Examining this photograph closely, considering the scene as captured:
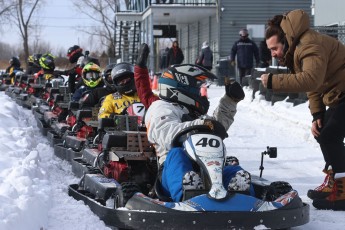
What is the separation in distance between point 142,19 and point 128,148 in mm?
26286

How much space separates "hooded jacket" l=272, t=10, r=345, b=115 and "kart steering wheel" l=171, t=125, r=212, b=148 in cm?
75

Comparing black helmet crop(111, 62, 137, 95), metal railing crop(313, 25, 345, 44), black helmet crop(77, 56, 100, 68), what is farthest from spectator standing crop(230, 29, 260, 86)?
black helmet crop(111, 62, 137, 95)

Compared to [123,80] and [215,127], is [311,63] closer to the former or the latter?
[215,127]

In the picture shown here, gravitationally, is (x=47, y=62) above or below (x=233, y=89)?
below

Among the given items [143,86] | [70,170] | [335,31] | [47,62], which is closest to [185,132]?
[143,86]

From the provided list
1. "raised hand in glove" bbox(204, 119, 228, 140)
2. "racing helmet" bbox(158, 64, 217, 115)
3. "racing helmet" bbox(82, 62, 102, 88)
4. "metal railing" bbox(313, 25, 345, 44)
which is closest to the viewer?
"raised hand in glove" bbox(204, 119, 228, 140)

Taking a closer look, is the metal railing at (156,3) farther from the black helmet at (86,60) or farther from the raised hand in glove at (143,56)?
→ the raised hand in glove at (143,56)

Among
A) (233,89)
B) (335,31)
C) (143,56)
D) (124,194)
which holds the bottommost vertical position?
(124,194)

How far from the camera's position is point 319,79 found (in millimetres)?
5488

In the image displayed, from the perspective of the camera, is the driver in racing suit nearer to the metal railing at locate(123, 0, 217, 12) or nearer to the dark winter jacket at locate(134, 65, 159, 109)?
the dark winter jacket at locate(134, 65, 159, 109)

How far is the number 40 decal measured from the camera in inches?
192

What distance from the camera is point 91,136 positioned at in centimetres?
885

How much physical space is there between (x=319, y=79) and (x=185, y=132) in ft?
4.10

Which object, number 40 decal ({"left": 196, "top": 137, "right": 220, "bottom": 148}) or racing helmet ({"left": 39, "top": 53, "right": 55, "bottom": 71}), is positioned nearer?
number 40 decal ({"left": 196, "top": 137, "right": 220, "bottom": 148})
